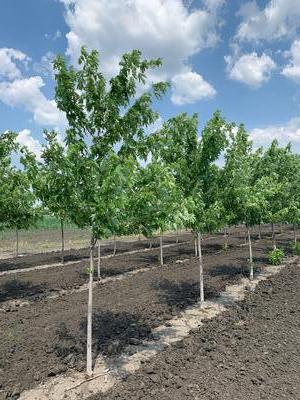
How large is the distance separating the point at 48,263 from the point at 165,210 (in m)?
17.5

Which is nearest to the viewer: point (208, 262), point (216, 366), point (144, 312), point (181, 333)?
point (216, 366)

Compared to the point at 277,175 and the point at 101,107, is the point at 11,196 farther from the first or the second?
the point at 277,175

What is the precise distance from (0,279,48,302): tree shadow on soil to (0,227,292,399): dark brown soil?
1.61 metres

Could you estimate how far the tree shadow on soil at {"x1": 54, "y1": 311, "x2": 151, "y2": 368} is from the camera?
29.1 ft

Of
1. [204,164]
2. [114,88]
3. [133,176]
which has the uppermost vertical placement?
[114,88]

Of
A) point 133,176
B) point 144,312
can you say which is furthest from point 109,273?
point 133,176

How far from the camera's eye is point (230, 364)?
800 centimetres

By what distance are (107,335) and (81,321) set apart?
1199 millimetres

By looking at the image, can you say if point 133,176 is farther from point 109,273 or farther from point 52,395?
point 109,273

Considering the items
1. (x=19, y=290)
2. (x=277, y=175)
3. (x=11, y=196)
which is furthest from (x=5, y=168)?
(x=277, y=175)

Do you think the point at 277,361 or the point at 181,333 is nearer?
the point at 277,361

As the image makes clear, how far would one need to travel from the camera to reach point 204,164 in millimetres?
12695

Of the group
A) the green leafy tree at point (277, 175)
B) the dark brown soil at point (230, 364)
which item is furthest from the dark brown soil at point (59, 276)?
the green leafy tree at point (277, 175)

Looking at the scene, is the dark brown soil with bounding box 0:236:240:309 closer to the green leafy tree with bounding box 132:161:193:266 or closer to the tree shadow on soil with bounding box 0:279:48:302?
the tree shadow on soil with bounding box 0:279:48:302
